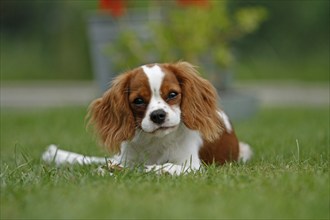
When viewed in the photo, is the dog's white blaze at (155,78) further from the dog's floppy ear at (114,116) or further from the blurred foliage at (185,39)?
the blurred foliage at (185,39)

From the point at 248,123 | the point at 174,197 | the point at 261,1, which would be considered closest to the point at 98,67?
the point at 248,123

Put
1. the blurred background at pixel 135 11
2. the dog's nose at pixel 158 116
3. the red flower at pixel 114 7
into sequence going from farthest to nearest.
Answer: the blurred background at pixel 135 11 < the red flower at pixel 114 7 < the dog's nose at pixel 158 116

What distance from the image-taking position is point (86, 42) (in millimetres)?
18047

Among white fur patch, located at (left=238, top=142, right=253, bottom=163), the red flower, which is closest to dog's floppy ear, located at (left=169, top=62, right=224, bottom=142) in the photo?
white fur patch, located at (left=238, top=142, right=253, bottom=163)

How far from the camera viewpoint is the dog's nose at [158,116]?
480 centimetres

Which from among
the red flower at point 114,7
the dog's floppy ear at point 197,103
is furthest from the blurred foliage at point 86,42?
the dog's floppy ear at point 197,103

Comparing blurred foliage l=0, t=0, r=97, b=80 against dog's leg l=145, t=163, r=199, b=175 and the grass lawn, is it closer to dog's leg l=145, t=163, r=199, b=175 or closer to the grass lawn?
the grass lawn

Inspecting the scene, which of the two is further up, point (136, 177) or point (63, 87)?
point (136, 177)

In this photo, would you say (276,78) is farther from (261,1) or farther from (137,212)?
(137,212)

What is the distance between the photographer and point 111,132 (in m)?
5.26

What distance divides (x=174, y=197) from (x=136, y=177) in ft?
2.13

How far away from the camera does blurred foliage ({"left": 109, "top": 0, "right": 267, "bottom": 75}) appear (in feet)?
34.3

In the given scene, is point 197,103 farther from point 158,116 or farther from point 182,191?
point 182,191

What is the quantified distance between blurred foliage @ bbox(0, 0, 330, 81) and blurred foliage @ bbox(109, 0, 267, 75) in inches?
243
